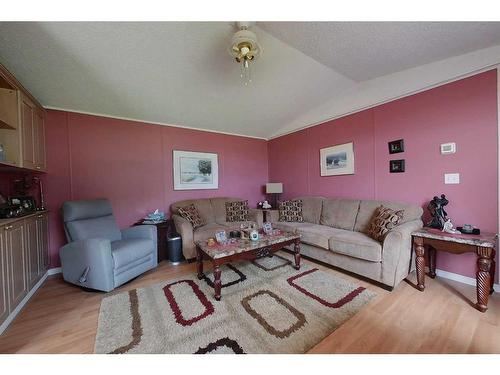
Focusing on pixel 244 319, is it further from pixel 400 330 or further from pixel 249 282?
pixel 400 330

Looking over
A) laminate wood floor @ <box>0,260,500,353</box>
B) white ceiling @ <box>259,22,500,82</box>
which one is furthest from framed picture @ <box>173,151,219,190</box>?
white ceiling @ <box>259,22,500,82</box>

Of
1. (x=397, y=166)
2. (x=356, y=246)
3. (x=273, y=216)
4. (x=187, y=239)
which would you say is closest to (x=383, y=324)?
(x=356, y=246)

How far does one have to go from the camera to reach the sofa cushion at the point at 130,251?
2.07m

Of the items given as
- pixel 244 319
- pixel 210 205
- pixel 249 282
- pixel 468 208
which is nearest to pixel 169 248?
pixel 210 205

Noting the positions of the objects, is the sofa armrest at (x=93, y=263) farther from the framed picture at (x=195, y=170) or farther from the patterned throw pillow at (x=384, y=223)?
the patterned throw pillow at (x=384, y=223)

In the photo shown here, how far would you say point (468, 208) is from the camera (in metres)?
2.11

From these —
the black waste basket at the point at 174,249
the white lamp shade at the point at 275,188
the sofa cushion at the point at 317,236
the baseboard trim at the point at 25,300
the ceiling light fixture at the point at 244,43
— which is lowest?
the baseboard trim at the point at 25,300

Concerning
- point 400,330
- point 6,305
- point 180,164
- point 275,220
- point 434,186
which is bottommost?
point 400,330

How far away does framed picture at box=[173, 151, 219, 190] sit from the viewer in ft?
11.8

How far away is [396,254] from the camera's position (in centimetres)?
192

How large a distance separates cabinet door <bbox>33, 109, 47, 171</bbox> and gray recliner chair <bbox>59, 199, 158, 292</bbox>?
0.60m

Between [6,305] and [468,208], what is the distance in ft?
14.6

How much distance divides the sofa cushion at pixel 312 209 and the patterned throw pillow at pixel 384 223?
102 centimetres

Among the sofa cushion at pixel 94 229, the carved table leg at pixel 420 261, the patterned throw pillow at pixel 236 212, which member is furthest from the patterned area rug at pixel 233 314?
the patterned throw pillow at pixel 236 212
